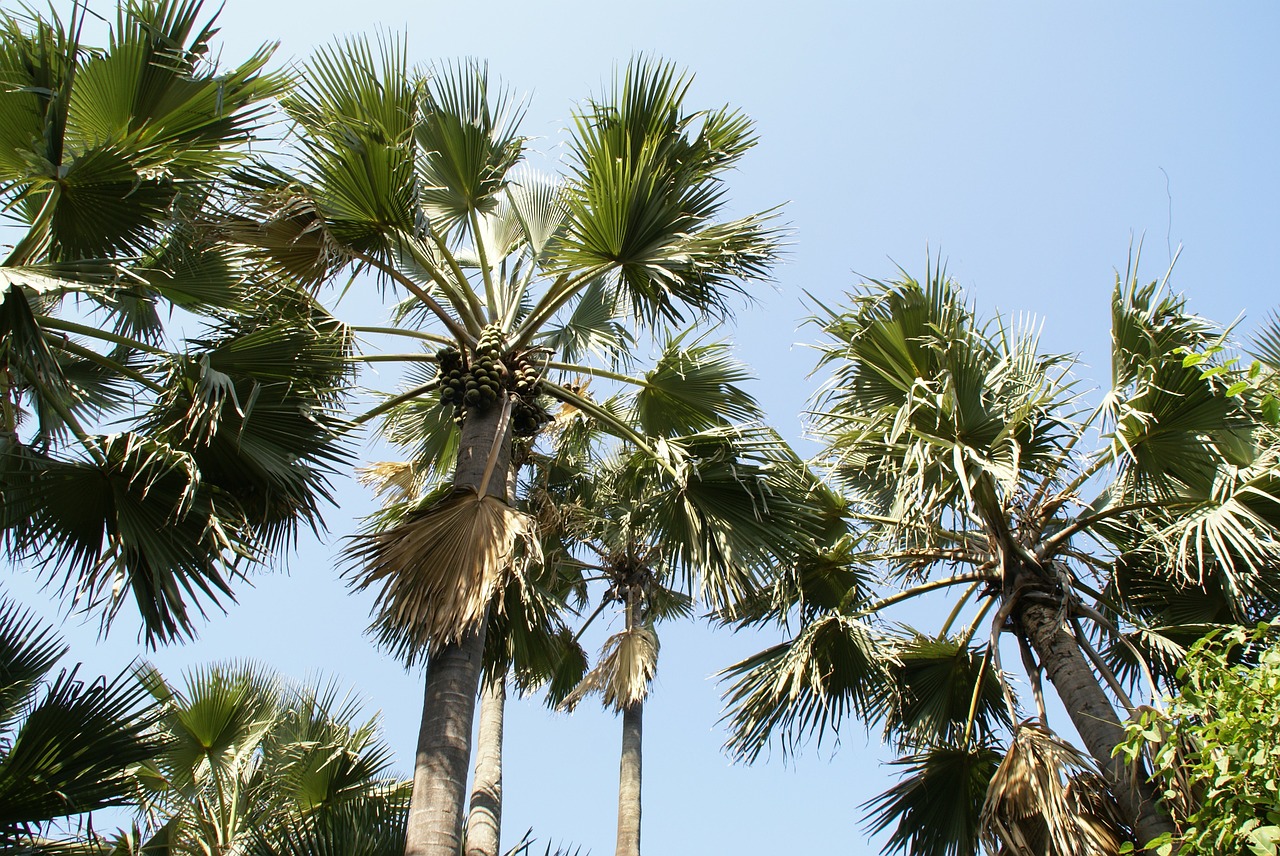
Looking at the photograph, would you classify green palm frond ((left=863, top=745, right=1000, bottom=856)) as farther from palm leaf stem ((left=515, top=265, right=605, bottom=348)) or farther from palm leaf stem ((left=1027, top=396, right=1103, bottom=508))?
palm leaf stem ((left=515, top=265, right=605, bottom=348))

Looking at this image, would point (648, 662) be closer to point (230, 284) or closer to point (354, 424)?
point (354, 424)

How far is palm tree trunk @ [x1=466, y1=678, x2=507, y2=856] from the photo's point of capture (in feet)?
27.7

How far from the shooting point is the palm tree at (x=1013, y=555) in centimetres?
575

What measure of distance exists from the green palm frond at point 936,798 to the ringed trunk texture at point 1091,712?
3.22 feet

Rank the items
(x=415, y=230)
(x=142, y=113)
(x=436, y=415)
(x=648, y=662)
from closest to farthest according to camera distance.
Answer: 1. (x=142, y=113)
2. (x=415, y=230)
3. (x=436, y=415)
4. (x=648, y=662)

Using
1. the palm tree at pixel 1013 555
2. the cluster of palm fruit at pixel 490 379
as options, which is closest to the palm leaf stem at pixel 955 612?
the palm tree at pixel 1013 555

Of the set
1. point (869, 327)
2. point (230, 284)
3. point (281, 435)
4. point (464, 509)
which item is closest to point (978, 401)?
point (869, 327)

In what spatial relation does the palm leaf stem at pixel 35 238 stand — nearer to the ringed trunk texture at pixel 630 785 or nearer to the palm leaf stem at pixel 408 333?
the palm leaf stem at pixel 408 333

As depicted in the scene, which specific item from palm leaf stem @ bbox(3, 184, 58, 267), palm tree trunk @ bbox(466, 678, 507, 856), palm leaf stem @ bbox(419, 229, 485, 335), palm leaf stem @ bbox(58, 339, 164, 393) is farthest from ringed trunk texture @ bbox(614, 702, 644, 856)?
palm leaf stem @ bbox(3, 184, 58, 267)

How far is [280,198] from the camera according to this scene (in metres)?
5.75

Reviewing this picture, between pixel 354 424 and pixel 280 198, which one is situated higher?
pixel 280 198

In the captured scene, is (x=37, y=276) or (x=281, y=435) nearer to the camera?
(x=37, y=276)

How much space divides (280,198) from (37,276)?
5.18 feet

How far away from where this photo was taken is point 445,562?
216 inches
